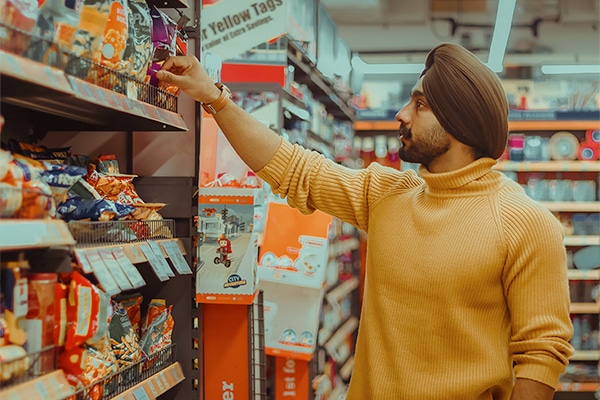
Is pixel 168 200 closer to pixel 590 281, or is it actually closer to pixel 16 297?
pixel 16 297

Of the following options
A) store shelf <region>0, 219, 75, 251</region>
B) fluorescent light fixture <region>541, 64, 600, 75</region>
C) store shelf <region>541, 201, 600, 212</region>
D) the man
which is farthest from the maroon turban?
fluorescent light fixture <region>541, 64, 600, 75</region>

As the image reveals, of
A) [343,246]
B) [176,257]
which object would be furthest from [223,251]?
[343,246]

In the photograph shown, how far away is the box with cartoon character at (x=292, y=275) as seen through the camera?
4.04 metres

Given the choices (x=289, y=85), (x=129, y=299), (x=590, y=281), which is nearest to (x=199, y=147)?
(x=129, y=299)

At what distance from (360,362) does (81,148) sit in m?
1.18

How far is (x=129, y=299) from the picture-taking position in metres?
2.32

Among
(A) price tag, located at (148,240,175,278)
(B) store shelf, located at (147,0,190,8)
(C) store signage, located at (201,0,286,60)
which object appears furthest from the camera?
(C) store signage, located at (201,0,286,60)

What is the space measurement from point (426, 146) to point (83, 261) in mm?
1185

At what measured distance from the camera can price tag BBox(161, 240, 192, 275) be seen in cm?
221

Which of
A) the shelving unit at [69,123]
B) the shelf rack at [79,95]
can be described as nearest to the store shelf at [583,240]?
the shelving unit at [69,123]

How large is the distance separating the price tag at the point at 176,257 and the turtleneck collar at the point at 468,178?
81cm

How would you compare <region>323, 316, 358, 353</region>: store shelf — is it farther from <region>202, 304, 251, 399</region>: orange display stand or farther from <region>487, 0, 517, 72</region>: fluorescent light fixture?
<region>202, 304, 251, 399</region>: orange display stand

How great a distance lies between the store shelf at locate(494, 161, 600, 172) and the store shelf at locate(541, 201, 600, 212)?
0.34m

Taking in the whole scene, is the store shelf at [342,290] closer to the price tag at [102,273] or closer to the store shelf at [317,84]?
the store shelf at [317,84]
